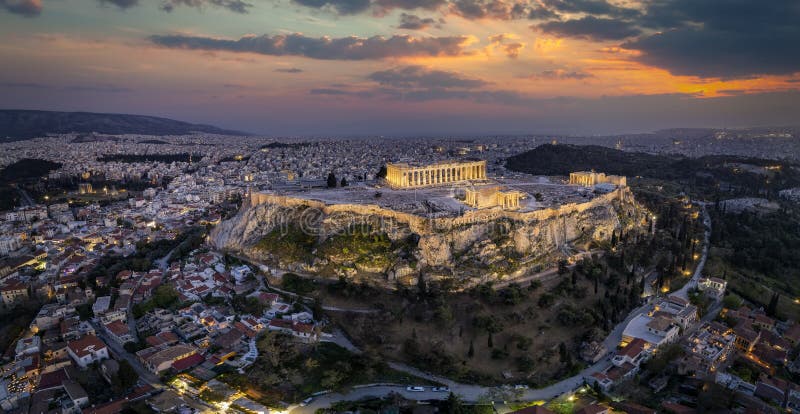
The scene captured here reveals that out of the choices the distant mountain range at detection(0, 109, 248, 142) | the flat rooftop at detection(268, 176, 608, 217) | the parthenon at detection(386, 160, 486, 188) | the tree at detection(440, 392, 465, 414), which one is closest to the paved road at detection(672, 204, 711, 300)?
the flat rooftop at detection(268, 176, 608, 217)

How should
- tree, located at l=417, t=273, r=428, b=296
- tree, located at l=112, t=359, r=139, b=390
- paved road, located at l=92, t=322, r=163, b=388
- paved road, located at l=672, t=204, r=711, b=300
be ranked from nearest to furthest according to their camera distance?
1. tree, located at l=112, t=359, r=139, b=390
2. paved road, located at l=92, t=322, r=163, b=388
3. tree, located at l=417, t=273, r=428, b=296
4. paved road, located at l=672, t=204, r=711, b=300

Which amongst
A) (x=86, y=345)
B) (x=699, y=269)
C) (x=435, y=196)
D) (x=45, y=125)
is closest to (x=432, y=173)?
(x=435, y=196)

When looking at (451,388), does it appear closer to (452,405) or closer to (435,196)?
(452,405)

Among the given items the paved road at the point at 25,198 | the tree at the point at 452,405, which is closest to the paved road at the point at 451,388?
the tree at the point at 452,405

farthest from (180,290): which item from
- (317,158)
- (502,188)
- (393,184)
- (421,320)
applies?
(317,158)

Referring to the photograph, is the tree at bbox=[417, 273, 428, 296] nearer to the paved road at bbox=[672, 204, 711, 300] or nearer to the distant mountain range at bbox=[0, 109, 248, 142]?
the paved road at bbox=[672, 204, 711, 300]
